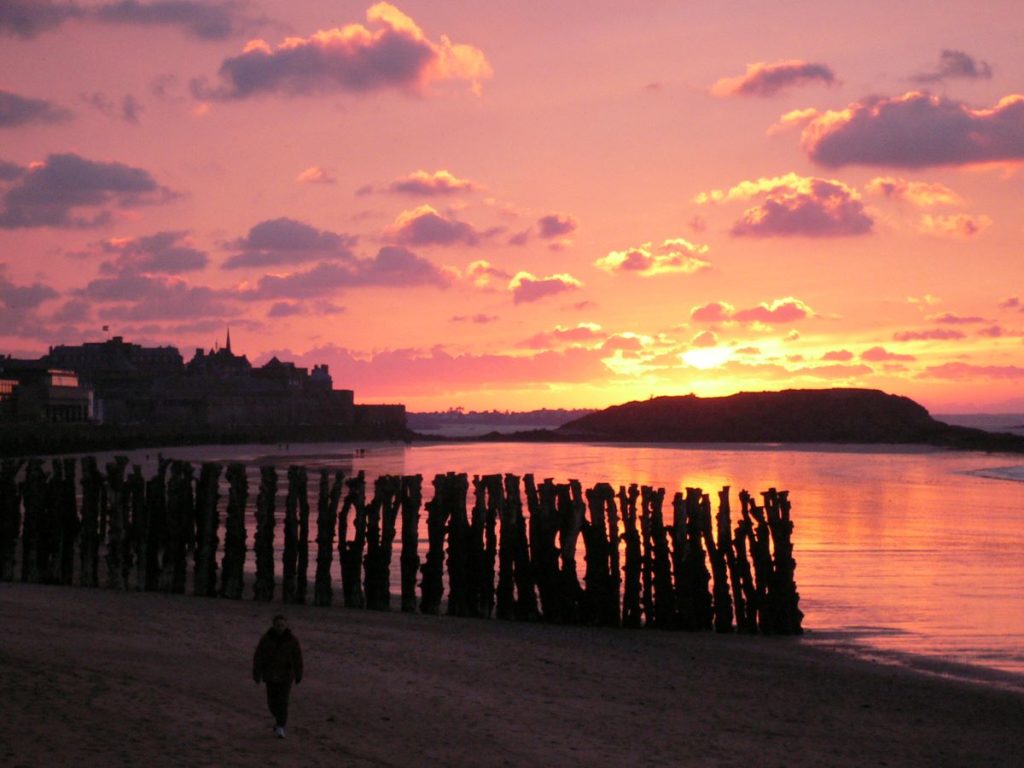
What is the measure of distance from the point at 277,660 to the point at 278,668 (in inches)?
2.5

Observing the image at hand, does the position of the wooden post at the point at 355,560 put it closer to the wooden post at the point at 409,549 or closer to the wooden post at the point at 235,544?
the wooden post at the point at 409,549

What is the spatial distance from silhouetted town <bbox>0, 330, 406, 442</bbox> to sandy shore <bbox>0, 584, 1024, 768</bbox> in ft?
359

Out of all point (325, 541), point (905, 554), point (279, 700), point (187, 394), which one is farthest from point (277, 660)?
point (187, 394)

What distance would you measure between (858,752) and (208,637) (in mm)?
7128

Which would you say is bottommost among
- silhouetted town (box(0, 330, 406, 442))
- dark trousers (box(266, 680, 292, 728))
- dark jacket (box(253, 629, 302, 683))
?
dark trousers (box(266, 680, 292, 728))

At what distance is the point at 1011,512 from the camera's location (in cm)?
4281

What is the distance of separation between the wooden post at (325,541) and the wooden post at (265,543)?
2.31 ft

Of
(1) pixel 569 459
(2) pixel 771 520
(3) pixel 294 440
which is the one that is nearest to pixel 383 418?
(3) pixel 294 440

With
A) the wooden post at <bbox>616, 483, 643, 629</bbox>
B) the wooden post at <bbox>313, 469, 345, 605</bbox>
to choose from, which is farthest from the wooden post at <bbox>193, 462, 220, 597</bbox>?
the wooden post at <bbox>616, 483, 643, 629</bbox>

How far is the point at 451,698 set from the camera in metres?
12.1

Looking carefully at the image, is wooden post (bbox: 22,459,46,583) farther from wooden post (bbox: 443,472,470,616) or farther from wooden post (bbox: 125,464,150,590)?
wooden post (bbox: 443,472,470,616)

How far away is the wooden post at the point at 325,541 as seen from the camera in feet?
60.6

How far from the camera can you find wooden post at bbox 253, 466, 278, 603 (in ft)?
61.1

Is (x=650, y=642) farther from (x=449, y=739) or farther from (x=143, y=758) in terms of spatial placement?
(x=143, y=758)
